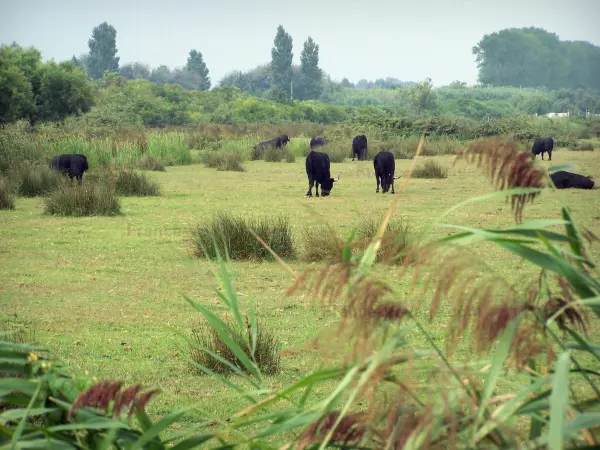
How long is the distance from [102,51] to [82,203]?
5564 inches

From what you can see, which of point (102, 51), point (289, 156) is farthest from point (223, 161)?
point (102, 51)

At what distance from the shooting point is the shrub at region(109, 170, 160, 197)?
746 inches

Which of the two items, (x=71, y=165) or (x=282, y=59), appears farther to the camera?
(x=282, y=59)

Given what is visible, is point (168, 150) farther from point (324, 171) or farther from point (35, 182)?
point (324, 171)

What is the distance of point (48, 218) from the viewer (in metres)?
14.8

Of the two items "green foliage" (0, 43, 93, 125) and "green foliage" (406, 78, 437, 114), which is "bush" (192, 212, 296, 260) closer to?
"green foliage" (0, 43, 93, 125)

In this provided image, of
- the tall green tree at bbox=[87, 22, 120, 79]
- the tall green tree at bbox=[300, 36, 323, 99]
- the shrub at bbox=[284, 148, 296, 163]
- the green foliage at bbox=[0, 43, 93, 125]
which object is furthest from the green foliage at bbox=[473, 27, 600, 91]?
the shrub at bbox=[284, 148, 296, 163]

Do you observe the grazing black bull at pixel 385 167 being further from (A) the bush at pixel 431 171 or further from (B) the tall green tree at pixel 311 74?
(B) the tall green tree at pixel 311 74

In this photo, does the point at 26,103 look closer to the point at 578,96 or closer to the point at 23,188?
the point at 23,188

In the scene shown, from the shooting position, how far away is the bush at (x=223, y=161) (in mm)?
26703

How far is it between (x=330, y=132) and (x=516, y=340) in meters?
45.0

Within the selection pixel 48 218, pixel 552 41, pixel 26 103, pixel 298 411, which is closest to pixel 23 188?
pixel 48 218

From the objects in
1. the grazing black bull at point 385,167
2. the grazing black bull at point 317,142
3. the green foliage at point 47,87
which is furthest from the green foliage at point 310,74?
the grazing black bull at point 385,167

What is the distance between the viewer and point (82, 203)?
15281 millimetres
